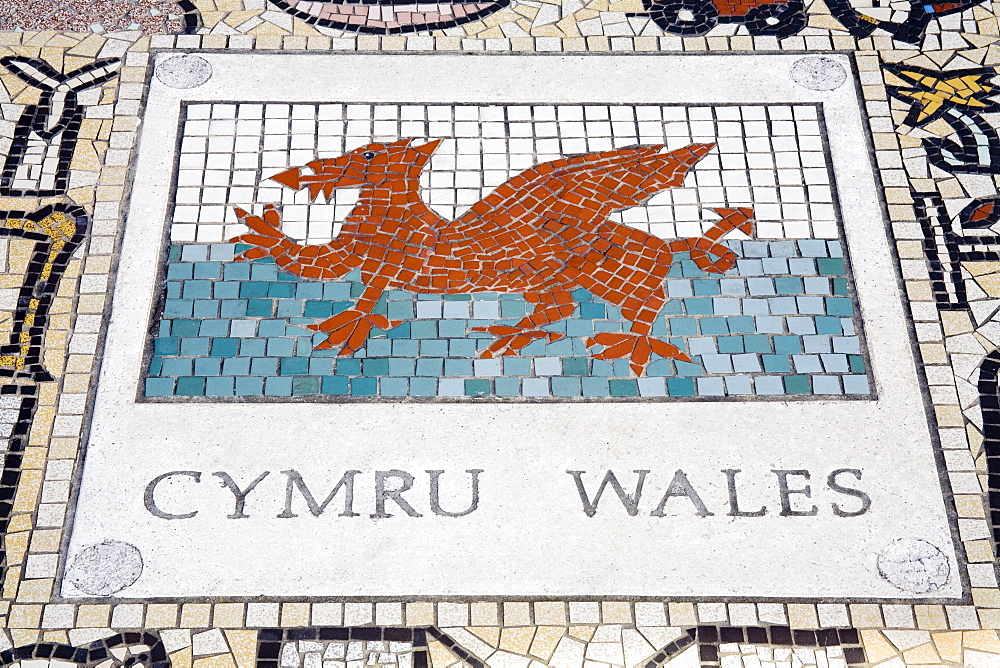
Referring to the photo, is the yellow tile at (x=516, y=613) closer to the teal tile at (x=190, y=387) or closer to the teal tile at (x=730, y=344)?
the teal tile at (x=730, y=344)

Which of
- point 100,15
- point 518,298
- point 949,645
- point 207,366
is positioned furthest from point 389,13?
point 949,645

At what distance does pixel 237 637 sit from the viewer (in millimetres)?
3590

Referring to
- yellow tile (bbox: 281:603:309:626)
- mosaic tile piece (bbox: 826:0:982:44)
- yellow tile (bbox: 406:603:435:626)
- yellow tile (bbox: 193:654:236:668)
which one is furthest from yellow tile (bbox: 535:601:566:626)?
mosaic tile piece (bbox: 826:0:982:44)

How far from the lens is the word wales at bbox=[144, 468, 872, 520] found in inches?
151

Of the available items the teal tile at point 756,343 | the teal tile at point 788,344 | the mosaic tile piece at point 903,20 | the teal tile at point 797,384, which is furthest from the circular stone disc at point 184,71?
the mosaic tile piece at point 903,20

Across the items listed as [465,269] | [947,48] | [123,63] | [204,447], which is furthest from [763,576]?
[123,63]

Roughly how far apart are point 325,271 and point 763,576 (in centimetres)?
200

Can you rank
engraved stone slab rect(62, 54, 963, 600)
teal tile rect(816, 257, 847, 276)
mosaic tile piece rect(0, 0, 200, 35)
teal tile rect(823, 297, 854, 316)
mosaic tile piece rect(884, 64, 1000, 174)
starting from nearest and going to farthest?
engraved stone slab rect(62, 54, 963, 600), teal tile rect(823, 297, 854, 316), teal tile rect(816, 257, 847, 276), mosaic tile piece rect(884, 64, 1000, 174), mosaic tile piece rect(0, 0, 200, 35)

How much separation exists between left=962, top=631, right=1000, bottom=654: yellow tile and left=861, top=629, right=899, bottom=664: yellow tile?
0.79 ft

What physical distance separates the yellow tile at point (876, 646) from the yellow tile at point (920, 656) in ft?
0.12

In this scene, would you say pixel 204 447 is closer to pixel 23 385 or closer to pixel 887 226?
pixel 23 385

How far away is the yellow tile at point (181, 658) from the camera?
3543 mm

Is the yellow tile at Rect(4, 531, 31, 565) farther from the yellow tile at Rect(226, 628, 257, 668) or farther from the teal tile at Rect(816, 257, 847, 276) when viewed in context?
the teal tile at Rect(816, 257, 847, 276)

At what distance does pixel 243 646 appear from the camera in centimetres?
358
